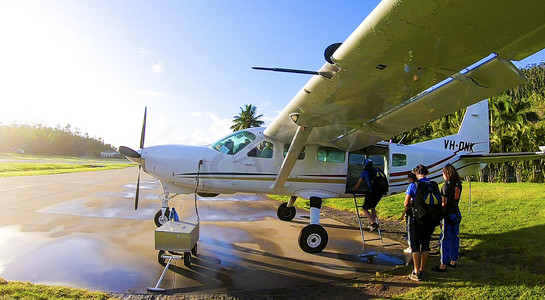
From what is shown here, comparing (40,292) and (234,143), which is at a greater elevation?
(234,143)

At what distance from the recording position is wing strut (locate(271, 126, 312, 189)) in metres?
6.29

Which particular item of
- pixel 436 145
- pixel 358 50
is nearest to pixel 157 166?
pixel 358 50

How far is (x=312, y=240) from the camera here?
679 cm

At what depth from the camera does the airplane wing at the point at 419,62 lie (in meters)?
2.50

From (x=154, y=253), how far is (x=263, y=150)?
341 centimetres

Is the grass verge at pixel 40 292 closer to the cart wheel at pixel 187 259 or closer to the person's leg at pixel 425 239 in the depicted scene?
the cart wheel at pixel 187 259

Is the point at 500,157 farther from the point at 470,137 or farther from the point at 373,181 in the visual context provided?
the point at 373,181

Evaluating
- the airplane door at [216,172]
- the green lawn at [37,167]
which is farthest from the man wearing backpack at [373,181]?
the green lawn at [37,167]

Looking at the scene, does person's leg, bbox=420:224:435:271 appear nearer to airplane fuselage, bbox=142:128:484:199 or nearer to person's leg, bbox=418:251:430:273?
person's leg, bbox=418:251:430:273

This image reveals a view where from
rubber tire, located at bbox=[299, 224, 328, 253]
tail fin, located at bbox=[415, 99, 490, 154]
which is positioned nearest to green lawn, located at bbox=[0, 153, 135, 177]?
rubber tire, located at bbox=[299, 224, 328, 253]

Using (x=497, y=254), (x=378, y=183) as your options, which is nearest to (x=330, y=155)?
(x=378, y=183)

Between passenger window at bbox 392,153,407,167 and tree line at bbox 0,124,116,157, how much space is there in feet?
353

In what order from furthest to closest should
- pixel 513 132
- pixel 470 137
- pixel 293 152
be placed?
1. pixel 513 132
2. pixel 470 137
3. pixel 293 152

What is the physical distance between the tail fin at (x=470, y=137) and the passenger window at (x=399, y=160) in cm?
122
